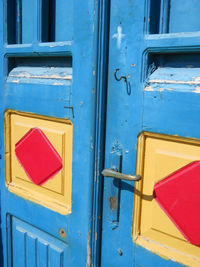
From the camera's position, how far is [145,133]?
3.28 feet

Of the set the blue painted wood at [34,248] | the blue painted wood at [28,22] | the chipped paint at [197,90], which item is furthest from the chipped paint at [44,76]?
the blue painted wood at [34,248]

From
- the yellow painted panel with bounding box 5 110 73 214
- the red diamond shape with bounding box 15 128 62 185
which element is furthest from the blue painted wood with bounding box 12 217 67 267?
the red diamond shape with bounding box 15 128 62 185

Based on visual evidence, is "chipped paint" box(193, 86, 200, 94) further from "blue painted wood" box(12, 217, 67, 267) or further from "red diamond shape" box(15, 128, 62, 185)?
"blue painted wood" box(12, 217, 67, 267)

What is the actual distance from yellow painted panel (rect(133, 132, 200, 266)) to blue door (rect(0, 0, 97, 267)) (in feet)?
0.68

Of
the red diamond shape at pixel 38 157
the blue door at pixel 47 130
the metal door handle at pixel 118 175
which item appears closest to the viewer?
the metal door handle at pixel 118 175

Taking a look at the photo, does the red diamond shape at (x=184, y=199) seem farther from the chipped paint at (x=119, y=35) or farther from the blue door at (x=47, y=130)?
the chipped paint at (x=119, y=35)

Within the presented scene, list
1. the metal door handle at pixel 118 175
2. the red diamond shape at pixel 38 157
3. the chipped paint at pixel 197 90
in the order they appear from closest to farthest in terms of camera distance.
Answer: the chipped paint at pixel 197 90, the metal door handle at pixel 118 175, the red diamond shape at pixel 38 157

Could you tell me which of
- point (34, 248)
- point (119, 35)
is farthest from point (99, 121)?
point (34, 248)

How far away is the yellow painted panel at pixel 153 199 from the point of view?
93 centimetres

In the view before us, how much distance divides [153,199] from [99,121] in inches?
13.6

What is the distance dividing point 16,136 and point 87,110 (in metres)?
0.47

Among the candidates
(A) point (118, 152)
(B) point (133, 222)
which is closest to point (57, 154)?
(A) point (118, 152)

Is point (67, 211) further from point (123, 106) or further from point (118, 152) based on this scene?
point (123, 106)

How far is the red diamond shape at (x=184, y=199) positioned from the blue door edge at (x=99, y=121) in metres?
0.25
